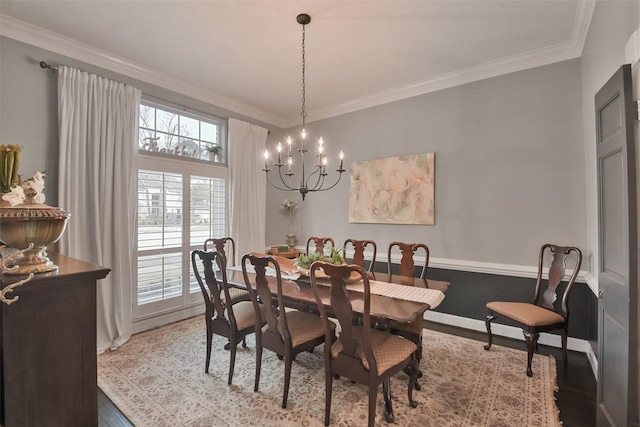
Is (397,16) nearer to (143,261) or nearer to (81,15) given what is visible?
(81,15)

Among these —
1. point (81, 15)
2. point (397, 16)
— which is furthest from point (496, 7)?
point (81, 15)

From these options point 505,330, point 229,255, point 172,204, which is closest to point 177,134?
point 172,204

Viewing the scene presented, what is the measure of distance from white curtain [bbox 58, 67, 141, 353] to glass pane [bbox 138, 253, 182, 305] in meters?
0.16

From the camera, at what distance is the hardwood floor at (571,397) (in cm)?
202

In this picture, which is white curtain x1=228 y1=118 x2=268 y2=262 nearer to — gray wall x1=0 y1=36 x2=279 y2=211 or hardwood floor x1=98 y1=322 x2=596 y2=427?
gray wall x1=0 y1=36 x2=279 y2=211

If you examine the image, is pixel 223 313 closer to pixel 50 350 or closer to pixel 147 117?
pixel 50 350

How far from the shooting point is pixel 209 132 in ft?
14.3

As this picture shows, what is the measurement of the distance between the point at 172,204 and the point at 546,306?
436cm

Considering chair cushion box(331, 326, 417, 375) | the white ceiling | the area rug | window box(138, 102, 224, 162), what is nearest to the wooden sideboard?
the area rug

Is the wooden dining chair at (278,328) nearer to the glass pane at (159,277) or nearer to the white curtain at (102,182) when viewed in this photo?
the white curtain at (102,182)

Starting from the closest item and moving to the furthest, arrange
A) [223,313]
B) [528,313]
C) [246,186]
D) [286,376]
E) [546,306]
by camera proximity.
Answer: [286,376], [223,313], [528,313], [546,306], [246,186]

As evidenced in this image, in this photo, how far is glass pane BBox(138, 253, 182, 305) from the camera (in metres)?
3.58

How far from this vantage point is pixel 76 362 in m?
1.32

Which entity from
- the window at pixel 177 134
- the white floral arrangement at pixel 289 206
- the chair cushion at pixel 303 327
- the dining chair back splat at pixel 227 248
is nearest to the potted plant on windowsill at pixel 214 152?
the window at pixel 177 134
